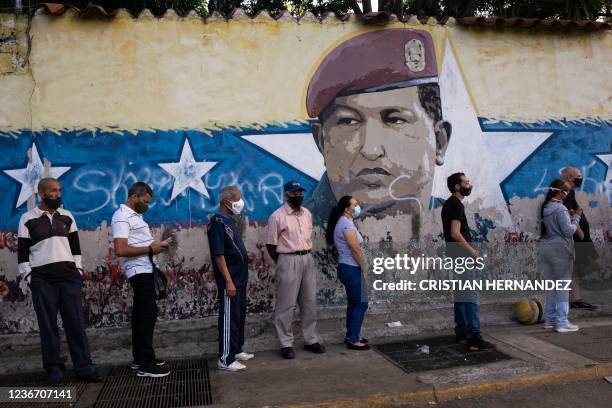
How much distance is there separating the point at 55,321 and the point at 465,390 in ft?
12.7

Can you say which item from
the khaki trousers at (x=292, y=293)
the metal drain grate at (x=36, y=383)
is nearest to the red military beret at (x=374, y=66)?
the khaki trousers at (x=292, y=293)

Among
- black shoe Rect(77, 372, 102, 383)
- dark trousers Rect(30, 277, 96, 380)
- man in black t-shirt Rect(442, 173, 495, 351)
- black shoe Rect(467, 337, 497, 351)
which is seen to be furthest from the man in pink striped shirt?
dark trousers Rect(30, 277, 96, 380)

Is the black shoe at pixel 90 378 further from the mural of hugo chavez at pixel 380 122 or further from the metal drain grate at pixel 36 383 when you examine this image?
the mural of hugo chavez at pixel 380 122

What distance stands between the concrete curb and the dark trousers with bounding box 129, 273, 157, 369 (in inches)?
66.1

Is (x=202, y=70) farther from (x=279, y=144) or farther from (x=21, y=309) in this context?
(x=21, y=309)

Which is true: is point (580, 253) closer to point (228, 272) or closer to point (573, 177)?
point (573, 177)

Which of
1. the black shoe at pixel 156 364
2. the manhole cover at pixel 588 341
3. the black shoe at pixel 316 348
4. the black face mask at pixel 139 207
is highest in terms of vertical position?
the black face mask at pixel 139 207

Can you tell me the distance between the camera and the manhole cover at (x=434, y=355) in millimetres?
5679

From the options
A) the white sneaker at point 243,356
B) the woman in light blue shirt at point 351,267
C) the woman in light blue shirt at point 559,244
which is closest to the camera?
the white sneaker at point 243,356

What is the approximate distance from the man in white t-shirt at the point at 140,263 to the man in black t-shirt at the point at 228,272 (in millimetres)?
510

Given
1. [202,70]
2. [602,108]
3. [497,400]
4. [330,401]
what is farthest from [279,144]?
[602,108]

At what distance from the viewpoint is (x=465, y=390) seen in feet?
16.6

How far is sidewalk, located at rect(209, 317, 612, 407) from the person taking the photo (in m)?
4.89

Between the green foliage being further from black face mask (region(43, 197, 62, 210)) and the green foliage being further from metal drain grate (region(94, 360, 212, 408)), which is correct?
metal drain grate (region(94, 360, 212, 408))
